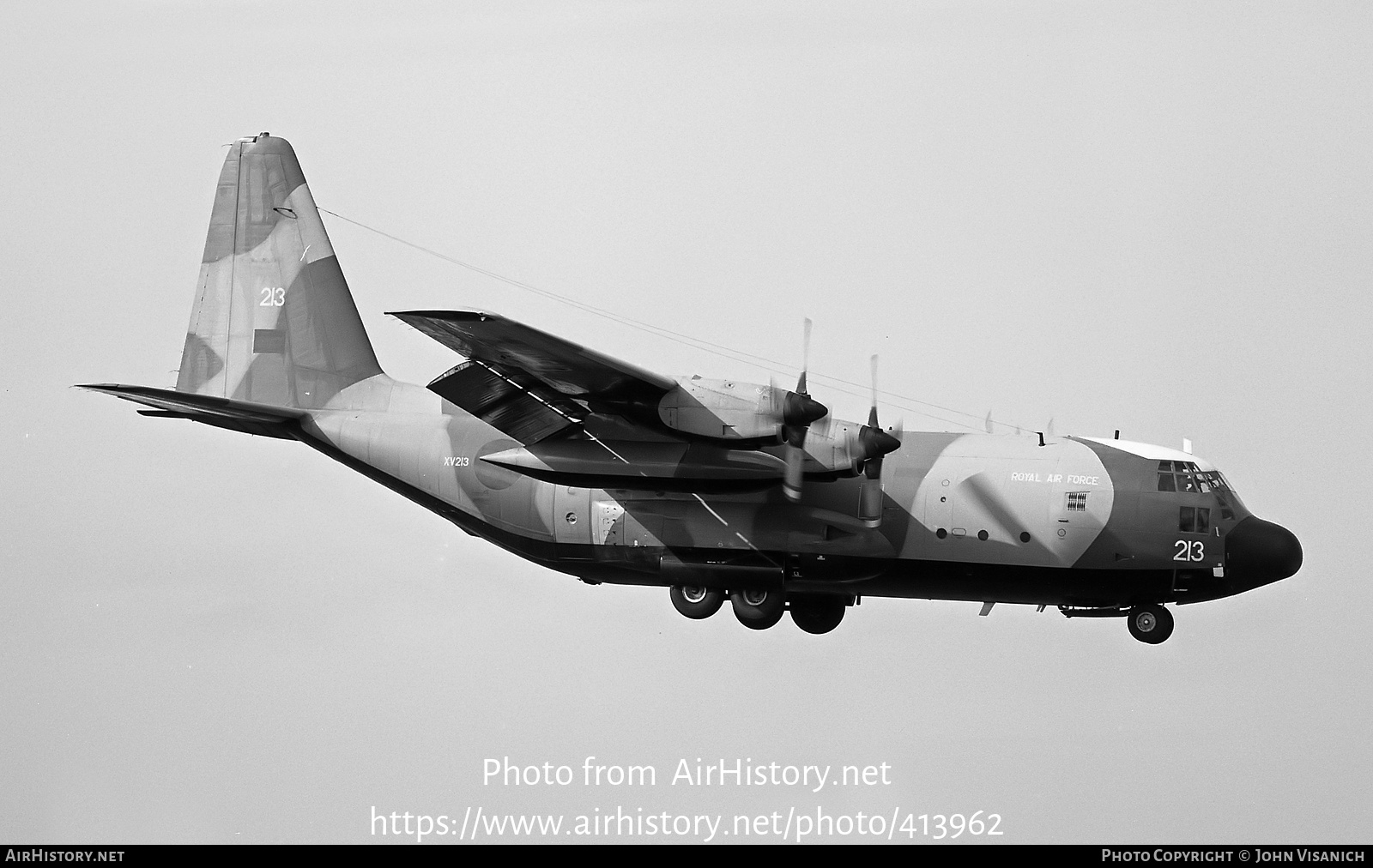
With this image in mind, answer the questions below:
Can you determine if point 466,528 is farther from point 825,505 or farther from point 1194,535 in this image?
point 1194,535

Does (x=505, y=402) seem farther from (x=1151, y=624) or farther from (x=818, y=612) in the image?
(x=1151, y=624)

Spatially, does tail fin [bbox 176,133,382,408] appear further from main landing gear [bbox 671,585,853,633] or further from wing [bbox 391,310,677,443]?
main landing gear [bbox 671,585,853,633]

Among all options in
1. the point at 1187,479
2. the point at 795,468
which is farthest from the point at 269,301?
the point at 1187,479

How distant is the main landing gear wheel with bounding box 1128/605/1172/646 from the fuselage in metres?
0.18

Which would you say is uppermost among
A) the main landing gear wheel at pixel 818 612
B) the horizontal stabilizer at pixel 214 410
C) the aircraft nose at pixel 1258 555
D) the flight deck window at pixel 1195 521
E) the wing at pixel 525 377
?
the wing at pixel 525 377

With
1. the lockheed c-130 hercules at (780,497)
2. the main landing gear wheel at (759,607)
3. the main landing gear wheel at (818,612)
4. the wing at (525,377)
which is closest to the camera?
the wing at (525,377)

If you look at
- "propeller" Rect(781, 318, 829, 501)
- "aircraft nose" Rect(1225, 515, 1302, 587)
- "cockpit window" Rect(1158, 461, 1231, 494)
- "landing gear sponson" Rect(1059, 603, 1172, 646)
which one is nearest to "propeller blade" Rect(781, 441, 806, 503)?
"propeller" Rect(781, 318, 829, 501)

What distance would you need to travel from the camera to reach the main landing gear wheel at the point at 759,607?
19.8m

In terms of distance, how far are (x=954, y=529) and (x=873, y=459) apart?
161 centimetres

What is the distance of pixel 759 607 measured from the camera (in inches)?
781

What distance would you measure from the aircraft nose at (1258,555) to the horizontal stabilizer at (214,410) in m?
12.6

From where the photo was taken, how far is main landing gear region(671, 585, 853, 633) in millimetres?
19828

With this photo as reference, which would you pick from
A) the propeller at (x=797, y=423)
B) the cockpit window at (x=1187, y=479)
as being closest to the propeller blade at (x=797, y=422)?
the propeller at (x=797, y=423)

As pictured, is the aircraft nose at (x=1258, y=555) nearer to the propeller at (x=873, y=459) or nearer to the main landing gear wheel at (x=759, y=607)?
the propeller at (x=873, y=459)
